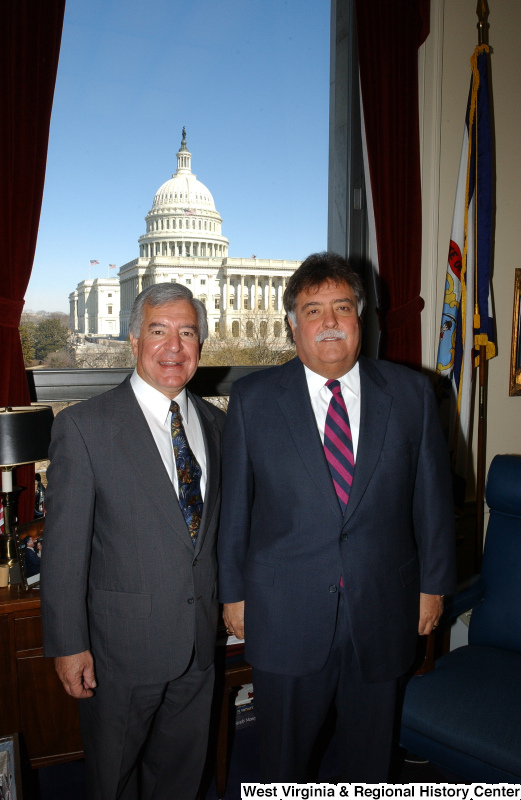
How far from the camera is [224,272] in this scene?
2.98 m

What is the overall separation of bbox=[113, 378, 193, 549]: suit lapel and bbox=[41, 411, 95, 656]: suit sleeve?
0.34ft

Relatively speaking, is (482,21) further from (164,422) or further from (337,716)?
(337,716)

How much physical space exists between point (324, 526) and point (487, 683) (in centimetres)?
97

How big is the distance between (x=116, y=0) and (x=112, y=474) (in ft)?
7.41

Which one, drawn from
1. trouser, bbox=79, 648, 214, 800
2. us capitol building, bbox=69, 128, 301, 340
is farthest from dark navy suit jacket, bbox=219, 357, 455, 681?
us capitol building, bbox=69, 128, 301, 340

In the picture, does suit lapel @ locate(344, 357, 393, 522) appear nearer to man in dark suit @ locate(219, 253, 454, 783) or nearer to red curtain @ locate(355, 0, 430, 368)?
man in dark suit @ locate(219, 253, 454, 783)

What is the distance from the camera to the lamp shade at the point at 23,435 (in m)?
1.75

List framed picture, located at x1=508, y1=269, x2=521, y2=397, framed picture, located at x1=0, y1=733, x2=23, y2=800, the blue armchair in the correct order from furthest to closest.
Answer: framed picture, located at x1=508, y1=269, x2=521, y2=397 → the blue armchair → framed picture, located at x1=0, y1=733, x2=23, y2=800

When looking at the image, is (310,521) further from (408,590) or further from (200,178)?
(200,178)

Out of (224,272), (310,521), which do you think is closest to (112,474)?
(310,521)

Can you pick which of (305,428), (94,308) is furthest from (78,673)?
(94,308)

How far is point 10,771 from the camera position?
1.32 metres

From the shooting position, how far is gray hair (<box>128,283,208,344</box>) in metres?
1.53

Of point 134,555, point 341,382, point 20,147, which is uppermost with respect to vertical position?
point 20,147
